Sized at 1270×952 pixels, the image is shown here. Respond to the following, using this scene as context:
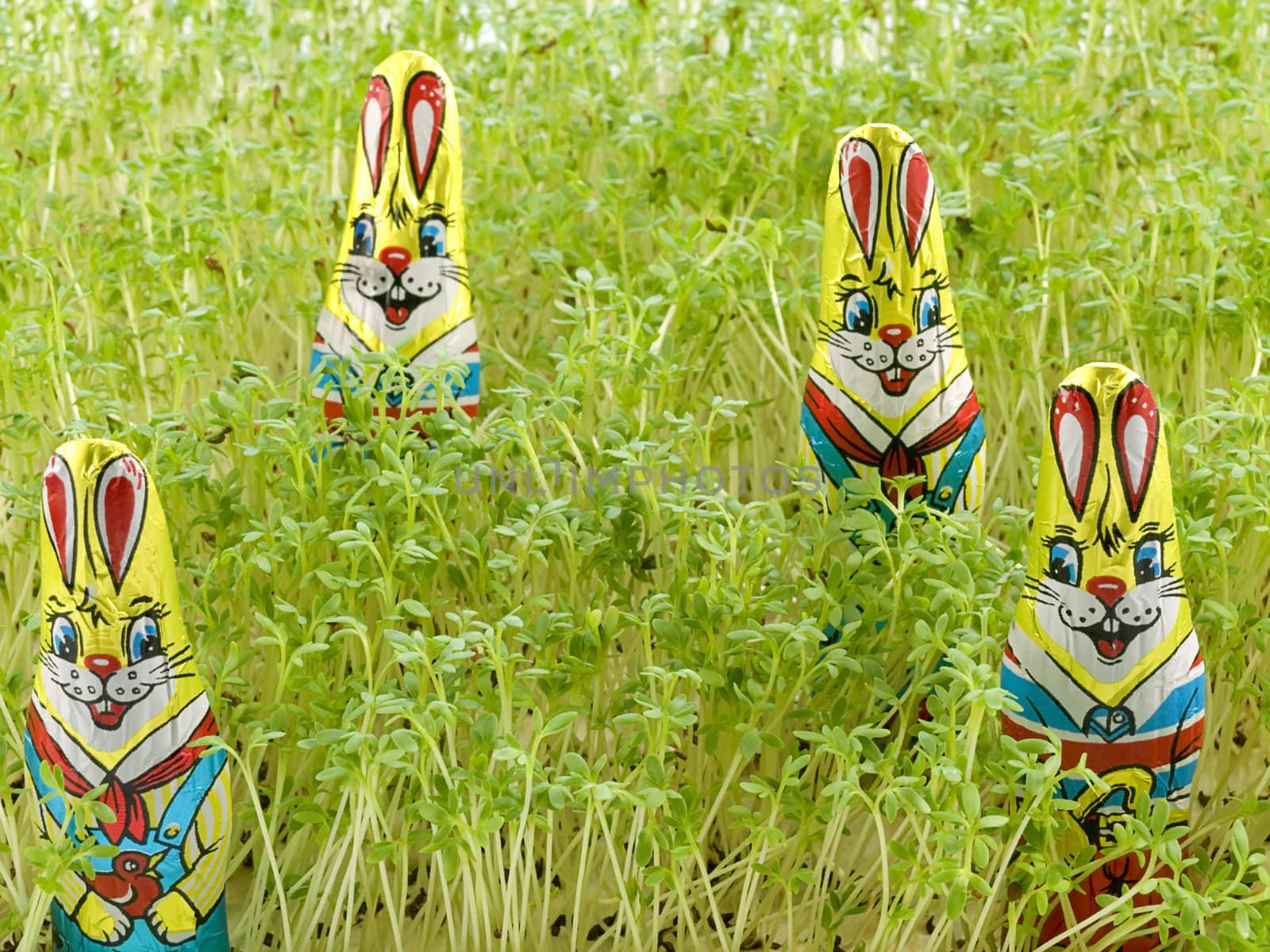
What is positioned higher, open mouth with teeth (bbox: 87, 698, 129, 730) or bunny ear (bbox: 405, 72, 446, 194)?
bunny ear (bbox: 405, 72, 446, 194)

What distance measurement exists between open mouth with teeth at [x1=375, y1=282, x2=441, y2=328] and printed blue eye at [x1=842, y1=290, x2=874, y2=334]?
460mm

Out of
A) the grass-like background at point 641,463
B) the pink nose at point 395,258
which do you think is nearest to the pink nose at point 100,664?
the grass-like background at point 641,463

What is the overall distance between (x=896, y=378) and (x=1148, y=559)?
337 mm

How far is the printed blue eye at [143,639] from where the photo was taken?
46.3 inches

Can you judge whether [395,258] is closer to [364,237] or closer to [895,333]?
[364,237]

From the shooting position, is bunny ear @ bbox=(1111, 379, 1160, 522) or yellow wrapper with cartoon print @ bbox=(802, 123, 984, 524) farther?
yellow wrapper with cartoon print @ bbox=(802, 123, 984, 524)

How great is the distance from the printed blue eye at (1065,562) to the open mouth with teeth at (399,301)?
742mm

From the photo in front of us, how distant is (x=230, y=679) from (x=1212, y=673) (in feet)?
3.14

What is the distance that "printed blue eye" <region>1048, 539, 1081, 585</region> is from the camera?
1.24m

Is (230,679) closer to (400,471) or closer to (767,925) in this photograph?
(400,471)

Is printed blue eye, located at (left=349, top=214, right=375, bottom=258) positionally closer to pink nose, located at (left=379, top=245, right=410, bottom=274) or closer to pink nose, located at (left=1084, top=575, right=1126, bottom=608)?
pink nose, located at (left=379, top=245, right=410, bottom=274)

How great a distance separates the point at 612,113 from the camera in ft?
7.52

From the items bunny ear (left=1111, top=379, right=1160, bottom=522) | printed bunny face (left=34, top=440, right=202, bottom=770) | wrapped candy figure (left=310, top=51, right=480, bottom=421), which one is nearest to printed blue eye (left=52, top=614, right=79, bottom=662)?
printed bunny face (left=34, top=440, right=202, bottom=770)

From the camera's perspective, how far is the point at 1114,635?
1243 mm
